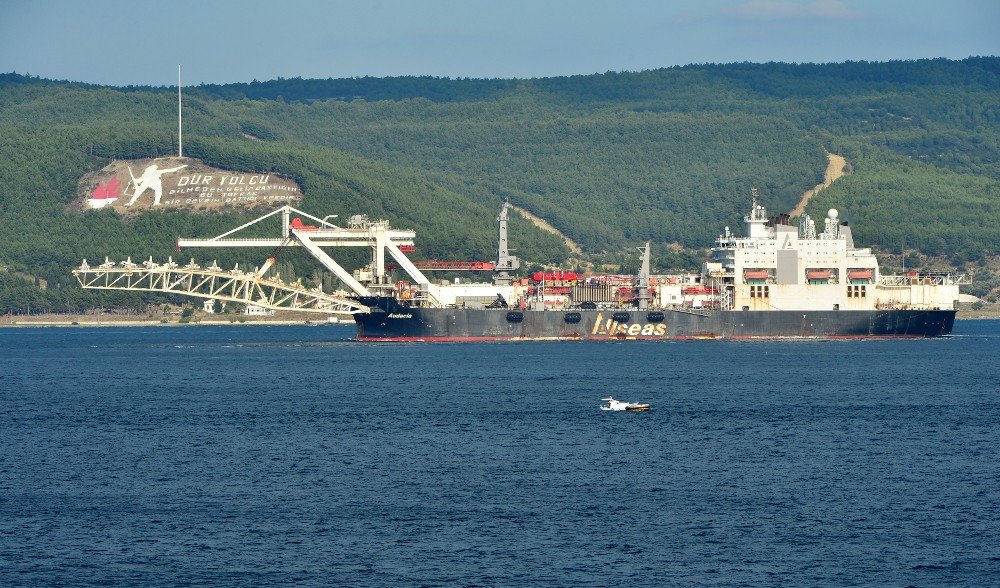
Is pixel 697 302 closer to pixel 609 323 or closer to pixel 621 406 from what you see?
pixel 609 323

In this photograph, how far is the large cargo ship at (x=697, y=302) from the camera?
4624 inches

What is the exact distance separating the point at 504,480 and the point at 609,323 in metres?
72.7

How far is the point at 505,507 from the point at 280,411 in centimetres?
2607

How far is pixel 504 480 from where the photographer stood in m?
45.7

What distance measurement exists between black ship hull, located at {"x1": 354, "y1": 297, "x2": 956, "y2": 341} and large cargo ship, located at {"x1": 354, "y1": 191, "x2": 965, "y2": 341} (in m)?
0.08

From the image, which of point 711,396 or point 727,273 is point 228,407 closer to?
point 711,396

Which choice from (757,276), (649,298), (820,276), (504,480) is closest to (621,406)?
(504,480)

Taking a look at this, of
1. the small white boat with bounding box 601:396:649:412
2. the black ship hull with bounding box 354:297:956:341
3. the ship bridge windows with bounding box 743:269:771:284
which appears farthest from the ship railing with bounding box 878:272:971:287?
the small white boat with bounding box 601:396:649:412

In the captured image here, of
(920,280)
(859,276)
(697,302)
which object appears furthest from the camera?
(920,280)

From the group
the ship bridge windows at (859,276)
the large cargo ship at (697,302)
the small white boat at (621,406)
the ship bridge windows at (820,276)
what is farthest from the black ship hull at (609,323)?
the small white boat at (621,406)

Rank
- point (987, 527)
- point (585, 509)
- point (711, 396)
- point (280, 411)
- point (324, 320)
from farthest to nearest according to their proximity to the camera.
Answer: point (324, 320), point (711, 396), point (280, 411), point (585, 509), point (987, 527)

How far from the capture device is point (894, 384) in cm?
7700

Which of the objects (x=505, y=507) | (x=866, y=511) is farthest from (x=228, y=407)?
(x=866, y=511)

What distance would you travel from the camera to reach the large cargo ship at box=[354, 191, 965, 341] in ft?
385
